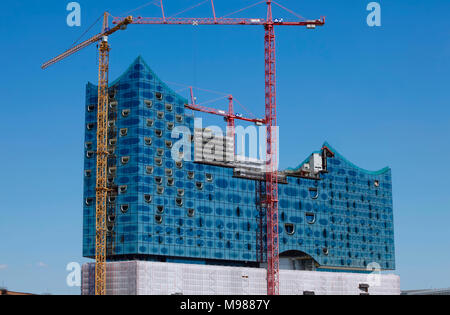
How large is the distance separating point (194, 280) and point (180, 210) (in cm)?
1562

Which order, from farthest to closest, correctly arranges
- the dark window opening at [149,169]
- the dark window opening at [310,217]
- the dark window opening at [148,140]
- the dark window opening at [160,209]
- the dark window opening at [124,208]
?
the dark window opening at [310,217] < the dark window opening at [160,209] < the dark window opening at [148,140] < the dark window opening at [149,169] < the dark window opening at [124,208]

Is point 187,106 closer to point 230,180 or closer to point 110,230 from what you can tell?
point 230,180

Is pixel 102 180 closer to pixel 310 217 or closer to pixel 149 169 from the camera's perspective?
pixel 149 169

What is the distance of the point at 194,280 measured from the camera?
6280 inches

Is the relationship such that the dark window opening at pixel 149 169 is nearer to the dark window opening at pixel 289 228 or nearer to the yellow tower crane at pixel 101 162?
the yellow tower crane at pixel 101 162

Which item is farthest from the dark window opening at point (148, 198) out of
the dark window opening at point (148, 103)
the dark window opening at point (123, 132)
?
the dark window opening at point (148, 103)

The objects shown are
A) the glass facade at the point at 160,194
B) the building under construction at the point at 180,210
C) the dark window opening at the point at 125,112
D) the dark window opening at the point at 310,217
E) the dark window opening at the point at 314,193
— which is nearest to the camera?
the building under construction at the point at 180,210

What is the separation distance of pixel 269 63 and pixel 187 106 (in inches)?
836

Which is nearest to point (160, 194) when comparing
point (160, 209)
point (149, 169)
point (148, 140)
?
point (160, 209)

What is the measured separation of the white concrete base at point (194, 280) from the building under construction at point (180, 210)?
8.9 inches

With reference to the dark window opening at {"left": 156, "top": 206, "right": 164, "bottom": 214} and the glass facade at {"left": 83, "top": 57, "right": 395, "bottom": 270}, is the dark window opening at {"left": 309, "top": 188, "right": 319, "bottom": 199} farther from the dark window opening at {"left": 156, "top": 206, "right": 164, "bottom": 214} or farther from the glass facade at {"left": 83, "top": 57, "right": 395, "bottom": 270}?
the dark window opening at {"left": 156, "top": 206, "right": 164, "bottom": 214}

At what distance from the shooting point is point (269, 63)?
166 m

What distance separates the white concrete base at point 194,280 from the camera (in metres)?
153
